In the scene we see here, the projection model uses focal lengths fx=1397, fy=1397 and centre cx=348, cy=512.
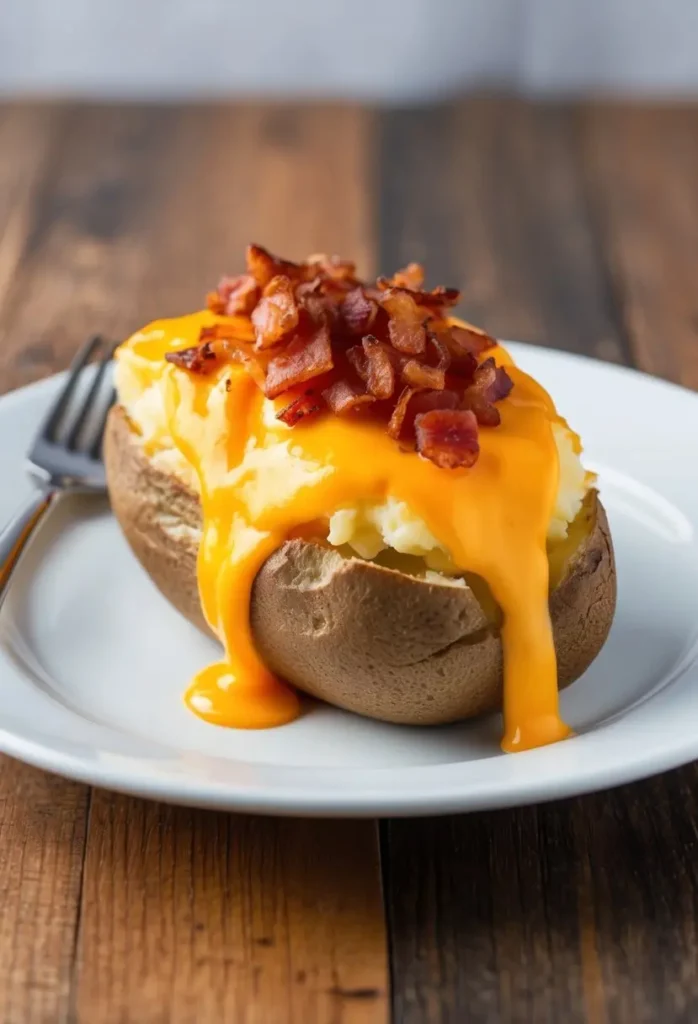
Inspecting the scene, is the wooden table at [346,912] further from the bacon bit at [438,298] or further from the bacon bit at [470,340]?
the bacon bit at [438,298]

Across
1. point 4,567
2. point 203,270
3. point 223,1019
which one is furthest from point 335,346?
point 203,270

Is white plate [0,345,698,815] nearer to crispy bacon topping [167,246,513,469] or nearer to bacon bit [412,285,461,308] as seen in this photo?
crispy bacon topping [167,246,513,469]

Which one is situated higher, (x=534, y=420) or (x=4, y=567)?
(x=534, y=420)

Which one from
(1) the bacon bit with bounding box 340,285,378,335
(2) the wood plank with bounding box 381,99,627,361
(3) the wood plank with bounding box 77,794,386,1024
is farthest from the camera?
(2) the wood plank with bounding box 381,99,627,361

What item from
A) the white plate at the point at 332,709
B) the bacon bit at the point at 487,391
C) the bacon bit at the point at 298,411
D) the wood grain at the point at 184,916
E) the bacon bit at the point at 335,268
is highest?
the bacon bit at the point at 335,268

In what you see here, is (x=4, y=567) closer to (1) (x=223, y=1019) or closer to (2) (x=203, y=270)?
(1) (x=223, y=1019)

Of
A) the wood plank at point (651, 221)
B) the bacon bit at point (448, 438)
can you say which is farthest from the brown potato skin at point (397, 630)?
the wood plank at point (651, 221)

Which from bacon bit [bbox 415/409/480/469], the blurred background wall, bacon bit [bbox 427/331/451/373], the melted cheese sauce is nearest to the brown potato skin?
the melted cheese sauce
